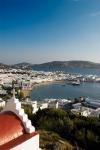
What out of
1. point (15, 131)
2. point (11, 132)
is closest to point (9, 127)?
point (11, 132)

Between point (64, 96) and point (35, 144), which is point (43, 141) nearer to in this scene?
point (35, 144)

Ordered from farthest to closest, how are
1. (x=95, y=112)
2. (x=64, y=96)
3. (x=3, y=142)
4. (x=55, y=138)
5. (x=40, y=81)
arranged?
(x=40, y=81), (x=64, y=96), (x=95, y=112), (x=55, y=138), (x=3, y=142)

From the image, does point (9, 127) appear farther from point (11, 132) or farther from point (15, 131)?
point (15, 131)

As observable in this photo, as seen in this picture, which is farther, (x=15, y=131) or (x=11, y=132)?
(x=15, y=131)

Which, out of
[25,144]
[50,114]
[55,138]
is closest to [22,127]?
[25,144]

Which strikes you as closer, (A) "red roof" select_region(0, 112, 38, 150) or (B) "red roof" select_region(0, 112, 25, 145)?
(A) "red roof" select_region(0, 112, 38, 150)

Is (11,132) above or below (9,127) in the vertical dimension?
below

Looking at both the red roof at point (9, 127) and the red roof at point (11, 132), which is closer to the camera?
the red roof at point (11, 132)
